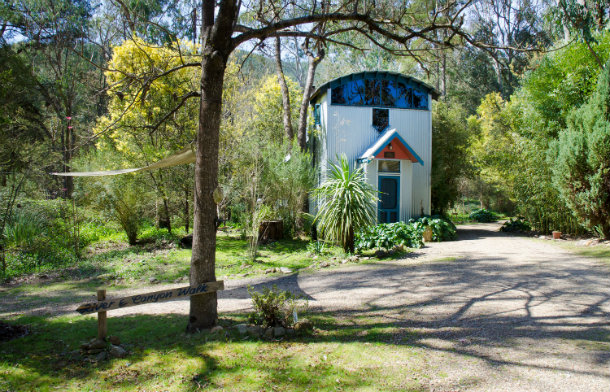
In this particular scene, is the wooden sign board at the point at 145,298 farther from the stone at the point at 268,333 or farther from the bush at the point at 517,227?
the bush at the point at 517,227

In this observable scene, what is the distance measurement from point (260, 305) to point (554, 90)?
11.4 meters

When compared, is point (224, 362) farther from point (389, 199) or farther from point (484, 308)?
point (389, 199)

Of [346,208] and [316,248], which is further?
[316,248]

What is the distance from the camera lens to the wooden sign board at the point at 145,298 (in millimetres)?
→ 3854

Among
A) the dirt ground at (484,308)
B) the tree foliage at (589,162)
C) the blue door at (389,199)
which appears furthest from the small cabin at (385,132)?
the dirt ground at (484,308)

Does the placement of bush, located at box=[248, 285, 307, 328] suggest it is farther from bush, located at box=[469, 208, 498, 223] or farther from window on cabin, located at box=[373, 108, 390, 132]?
bush, located at box=[469, 208, 498, 223]

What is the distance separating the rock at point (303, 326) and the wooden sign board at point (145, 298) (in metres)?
0.97

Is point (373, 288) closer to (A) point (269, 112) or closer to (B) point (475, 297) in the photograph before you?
(B) point (475, 297)

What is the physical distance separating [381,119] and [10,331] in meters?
12.2

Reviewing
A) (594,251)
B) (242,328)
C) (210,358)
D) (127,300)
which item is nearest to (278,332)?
(242,328)

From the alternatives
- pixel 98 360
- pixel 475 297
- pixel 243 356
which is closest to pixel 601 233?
pixel 475 297

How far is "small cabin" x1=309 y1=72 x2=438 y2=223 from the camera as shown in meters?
13.4

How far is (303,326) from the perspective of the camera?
4.40 m

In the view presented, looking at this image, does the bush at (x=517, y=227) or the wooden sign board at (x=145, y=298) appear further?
the bush at (x=517, y=227)
